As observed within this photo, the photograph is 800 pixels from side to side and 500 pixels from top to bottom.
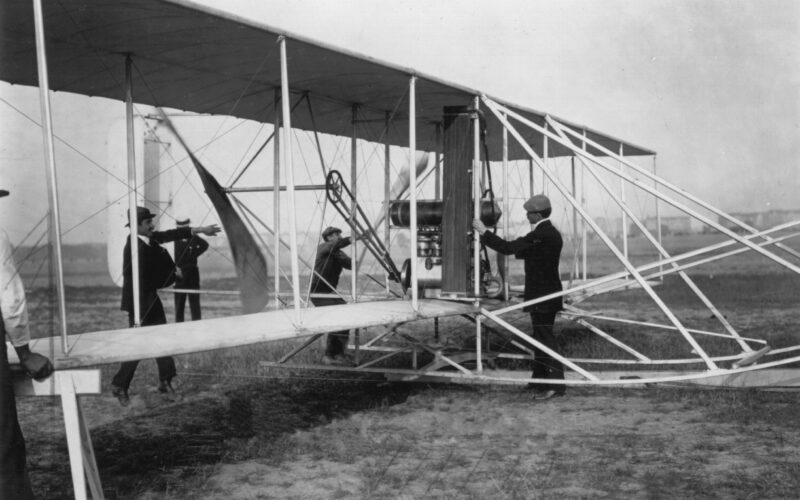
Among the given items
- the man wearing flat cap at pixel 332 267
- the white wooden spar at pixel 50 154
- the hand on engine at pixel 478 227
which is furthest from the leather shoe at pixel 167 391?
the white wooden spar at pixel 50 154

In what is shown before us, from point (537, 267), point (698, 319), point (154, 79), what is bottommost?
point (698, 319)

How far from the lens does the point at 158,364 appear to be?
7883mm

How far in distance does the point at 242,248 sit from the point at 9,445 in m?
4.90

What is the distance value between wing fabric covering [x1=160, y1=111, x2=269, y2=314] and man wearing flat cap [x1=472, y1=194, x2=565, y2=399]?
2722mm

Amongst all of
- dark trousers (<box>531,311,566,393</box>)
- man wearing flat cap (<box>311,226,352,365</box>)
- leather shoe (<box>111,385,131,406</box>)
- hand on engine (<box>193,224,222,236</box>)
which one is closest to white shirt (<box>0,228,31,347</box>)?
leather shoe (<box>111,385,131,406</box>)

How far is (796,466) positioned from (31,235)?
628 cm

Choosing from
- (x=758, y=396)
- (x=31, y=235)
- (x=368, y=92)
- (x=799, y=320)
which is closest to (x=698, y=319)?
(x=799, y=320)

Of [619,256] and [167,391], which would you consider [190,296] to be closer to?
[167,391]

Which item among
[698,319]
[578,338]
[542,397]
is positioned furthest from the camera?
[698,319]

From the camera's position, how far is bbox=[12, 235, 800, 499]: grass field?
479cm

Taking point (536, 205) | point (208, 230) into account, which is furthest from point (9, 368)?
point (536, 205)

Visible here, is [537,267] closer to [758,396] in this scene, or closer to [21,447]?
[758,396]

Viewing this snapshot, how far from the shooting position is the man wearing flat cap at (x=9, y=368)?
3566mm

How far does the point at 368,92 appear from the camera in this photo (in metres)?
Result: 7.95
